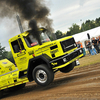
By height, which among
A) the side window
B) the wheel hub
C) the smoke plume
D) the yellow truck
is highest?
the smoke plume

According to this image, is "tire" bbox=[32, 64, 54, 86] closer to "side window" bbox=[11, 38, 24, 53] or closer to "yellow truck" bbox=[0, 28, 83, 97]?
"yellow truck" bbox=[0, 28, 83, 97]

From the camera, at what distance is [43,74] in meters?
7.18

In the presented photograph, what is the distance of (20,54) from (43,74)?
5.60ft

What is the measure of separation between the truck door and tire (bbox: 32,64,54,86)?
2.88ft

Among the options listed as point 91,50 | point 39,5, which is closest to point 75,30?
point 91,50

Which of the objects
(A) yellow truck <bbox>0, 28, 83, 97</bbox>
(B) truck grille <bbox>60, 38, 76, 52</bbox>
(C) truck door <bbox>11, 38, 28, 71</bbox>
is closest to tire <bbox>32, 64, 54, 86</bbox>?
(A) yellow truck <bbox>0, 28, 83, 97</bbox>

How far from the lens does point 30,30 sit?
8.21m

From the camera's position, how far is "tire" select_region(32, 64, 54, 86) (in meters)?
7.02

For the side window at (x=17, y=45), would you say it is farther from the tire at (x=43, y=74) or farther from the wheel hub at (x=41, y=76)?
the wheel hub at (x=41, y=76)

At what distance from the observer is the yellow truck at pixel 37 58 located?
7109 mm

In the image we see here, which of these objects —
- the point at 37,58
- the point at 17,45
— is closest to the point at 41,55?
the point at 37,58

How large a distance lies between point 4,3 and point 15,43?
333 cm

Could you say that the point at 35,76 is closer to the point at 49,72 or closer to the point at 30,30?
the point at 49,72

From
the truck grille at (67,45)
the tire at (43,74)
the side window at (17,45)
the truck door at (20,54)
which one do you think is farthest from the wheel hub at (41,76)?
the side window at (17,45)
